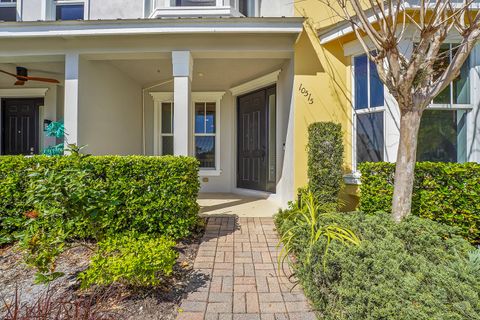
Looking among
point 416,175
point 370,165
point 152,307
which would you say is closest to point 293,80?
point 370,165

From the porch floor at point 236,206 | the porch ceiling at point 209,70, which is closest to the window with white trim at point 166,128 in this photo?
the porch ceiling at point 209,70

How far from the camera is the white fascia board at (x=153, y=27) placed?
431cm

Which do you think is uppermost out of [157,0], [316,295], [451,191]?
[157,0]

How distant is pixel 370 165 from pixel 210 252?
2589 millimetres

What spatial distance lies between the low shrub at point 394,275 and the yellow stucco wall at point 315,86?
2.16m

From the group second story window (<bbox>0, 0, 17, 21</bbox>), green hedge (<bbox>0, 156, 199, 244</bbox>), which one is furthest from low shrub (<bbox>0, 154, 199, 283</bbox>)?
second story window (<bbox>0, 0, 17, 21</bbox>)

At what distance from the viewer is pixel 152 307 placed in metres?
2.28

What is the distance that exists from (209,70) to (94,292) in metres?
4.99

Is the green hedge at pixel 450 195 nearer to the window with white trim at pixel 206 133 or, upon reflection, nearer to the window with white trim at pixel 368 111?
the window with white trim at pixel 368 111

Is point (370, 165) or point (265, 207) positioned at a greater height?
point (370, 165)

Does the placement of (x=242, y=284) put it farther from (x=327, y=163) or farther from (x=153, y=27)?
(x=153, y=27)

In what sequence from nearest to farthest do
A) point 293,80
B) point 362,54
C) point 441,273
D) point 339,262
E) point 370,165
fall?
point 441,273, point 339,262, point 370,165, point 362,54, point 293,80

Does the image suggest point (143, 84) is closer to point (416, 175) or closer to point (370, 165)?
point (370, 165)

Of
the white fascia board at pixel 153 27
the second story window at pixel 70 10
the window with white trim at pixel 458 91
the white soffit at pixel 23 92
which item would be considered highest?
the second story window at pixel 70 10
